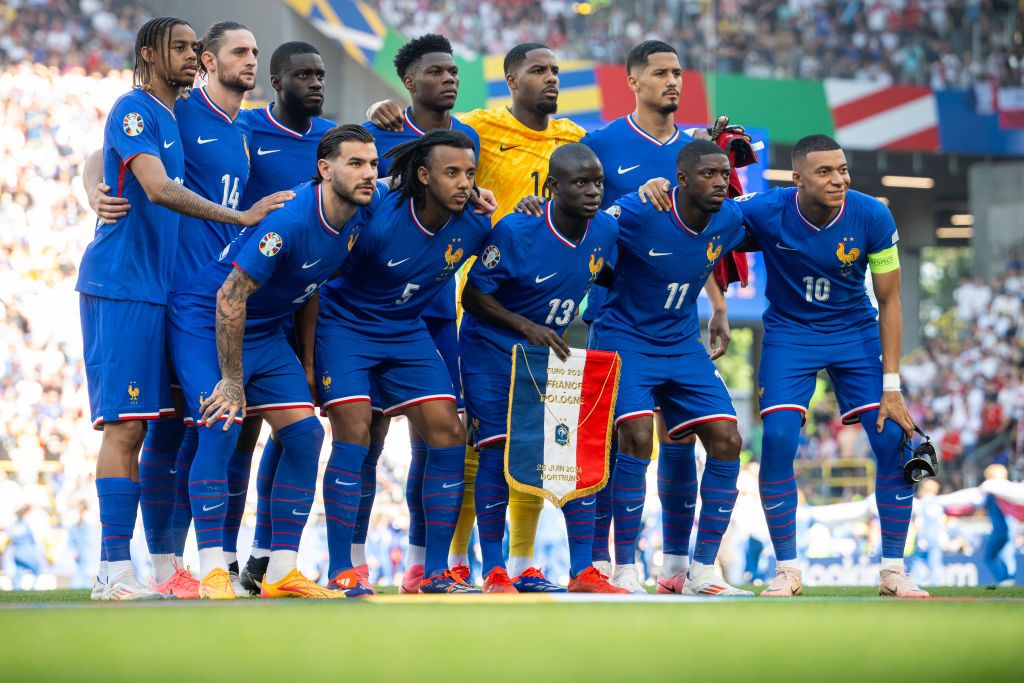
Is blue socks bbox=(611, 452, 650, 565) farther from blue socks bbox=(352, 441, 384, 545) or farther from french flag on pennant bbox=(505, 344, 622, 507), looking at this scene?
blue socks bbox=(352, 441, 384, 545)

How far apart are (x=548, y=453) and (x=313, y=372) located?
Result: 125cm

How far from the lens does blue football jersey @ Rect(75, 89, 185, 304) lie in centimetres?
591

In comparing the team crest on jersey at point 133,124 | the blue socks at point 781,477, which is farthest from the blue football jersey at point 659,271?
the team crest on jersey at point 133,124

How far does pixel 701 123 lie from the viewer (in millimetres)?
24109

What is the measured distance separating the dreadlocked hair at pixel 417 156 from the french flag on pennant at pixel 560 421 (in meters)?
0.95

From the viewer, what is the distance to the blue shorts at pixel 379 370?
6.26m

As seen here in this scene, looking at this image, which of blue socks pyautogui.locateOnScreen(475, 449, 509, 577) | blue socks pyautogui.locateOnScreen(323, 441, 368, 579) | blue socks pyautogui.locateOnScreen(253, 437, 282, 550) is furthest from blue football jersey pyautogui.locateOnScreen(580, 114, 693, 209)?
blue socks pyautogui.locateOnScreen(253, 437, 282, 550)

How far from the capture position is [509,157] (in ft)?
24.1

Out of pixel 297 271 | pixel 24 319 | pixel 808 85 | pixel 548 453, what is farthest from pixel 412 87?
pixel 808 85

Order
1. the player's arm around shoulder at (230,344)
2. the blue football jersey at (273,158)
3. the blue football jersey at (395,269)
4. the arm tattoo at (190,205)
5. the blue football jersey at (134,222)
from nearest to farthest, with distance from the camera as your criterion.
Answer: the player's arm around shoulder at (230,344) < the arm tattoo at (190,205) < the blue football jersey at (134,222) < the blue football jersey at (395,269) < the blue football jersey at (273,158)

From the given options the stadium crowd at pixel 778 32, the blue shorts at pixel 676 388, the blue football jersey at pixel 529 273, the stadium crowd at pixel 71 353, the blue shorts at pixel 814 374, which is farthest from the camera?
the stadium crowd at pixel 778 32

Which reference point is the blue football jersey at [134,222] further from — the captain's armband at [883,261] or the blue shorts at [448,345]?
the captain's armband at [883,261]

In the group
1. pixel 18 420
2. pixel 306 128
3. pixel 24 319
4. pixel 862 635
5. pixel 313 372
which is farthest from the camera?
pixel 24 319

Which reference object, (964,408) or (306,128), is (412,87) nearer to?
(306,128)
